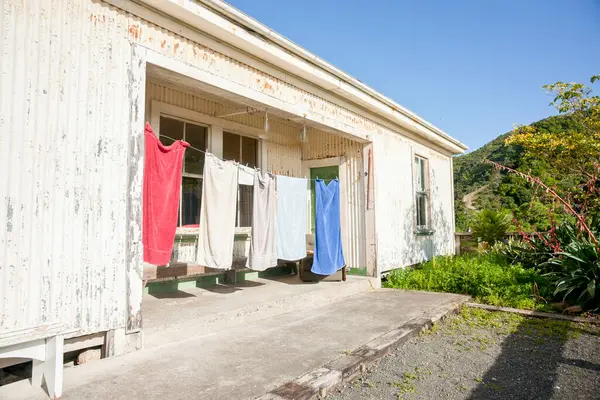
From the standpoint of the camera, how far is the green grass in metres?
6.75

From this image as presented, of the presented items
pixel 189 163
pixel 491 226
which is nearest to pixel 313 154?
pixel 189 163

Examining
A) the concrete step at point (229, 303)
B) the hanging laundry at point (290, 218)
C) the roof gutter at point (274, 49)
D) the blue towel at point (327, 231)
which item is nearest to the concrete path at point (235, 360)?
the concrete step at point (229, 303)

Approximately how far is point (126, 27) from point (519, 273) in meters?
7.87

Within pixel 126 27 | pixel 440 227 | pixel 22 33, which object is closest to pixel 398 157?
pixel 440 227

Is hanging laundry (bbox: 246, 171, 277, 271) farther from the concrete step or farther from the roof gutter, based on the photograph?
the roof gutter

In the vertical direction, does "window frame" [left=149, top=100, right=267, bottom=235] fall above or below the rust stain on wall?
below

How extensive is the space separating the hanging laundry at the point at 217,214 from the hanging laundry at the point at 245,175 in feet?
0.88

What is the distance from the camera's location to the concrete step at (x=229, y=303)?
432 cm

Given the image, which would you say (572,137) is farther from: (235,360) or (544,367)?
(235,360)

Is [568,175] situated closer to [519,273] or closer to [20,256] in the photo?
[519,273]

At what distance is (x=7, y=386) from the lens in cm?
300

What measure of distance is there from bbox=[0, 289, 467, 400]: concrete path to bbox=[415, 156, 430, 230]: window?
5010mm

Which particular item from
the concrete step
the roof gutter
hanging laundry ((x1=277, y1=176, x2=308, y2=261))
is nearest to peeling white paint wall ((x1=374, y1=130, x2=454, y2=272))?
the roof gutter

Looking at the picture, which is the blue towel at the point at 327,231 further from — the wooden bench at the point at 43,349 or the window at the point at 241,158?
the wooden bench at the point at 43,349
